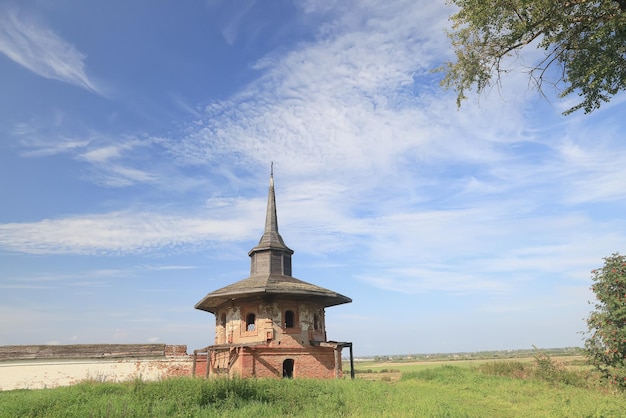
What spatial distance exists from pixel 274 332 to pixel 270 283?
2.19 metres

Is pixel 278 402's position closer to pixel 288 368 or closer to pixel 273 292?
pixel 273 292

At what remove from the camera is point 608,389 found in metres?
16.7

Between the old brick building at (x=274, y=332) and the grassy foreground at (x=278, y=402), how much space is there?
3.24 metres

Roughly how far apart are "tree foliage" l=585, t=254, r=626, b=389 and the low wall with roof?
19452 millimetres

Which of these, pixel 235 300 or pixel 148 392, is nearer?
pixel 148 392

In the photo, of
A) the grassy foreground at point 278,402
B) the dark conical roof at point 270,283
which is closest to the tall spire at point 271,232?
the dark conical roof at point 270,283

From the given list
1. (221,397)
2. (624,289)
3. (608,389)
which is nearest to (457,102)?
(221,397)

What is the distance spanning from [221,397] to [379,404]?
188 inches

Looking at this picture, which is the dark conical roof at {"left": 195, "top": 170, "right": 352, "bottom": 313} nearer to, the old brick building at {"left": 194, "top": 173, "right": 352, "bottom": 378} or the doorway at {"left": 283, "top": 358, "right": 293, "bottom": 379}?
the old brick building at {"left": 194, "top": 173, "right": 352, "bottom": 378}

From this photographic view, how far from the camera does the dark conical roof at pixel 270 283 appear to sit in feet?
61.6

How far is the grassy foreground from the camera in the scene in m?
10.8

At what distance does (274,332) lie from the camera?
1869 cm

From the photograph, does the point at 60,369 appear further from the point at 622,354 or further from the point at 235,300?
the point at 622,354

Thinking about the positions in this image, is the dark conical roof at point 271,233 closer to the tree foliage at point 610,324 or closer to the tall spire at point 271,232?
the tall spire at point 271,232
